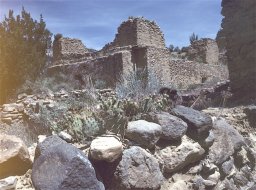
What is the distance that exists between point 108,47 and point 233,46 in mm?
10178

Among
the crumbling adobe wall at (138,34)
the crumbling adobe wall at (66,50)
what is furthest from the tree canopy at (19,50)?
the crumbling adobe wall at (138,34)

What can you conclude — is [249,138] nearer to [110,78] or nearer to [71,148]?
[71,148]

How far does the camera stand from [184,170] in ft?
12.3

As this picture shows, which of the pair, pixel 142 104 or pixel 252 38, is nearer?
pixel 142 104

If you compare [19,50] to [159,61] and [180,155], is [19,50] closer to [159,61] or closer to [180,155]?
[159,61]

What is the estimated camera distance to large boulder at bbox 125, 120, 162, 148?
11.3 ft

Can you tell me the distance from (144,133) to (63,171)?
105cm

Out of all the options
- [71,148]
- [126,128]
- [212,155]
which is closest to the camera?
[71,148]

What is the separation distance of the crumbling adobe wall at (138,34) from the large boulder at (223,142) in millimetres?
11033

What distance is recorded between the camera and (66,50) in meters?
18.5

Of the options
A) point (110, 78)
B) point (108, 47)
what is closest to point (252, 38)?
point (110, 78)

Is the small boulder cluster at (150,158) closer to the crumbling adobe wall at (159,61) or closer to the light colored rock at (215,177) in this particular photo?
the light colored rock at (215,177)

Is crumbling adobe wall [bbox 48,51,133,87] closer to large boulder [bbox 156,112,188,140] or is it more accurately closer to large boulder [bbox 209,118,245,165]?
large boulder [bbox 209,118,245,165]

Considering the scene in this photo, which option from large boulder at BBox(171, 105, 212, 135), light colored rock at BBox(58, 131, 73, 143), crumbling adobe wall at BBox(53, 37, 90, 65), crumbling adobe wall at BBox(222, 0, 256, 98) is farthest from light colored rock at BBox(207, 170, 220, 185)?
crumbling adobe wall at BBox(53, 37, 90, 65)
